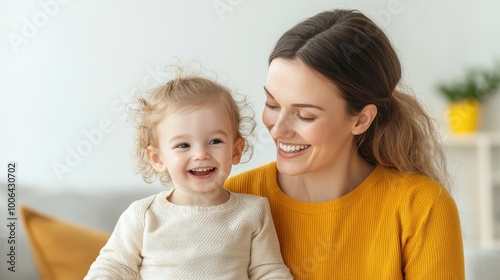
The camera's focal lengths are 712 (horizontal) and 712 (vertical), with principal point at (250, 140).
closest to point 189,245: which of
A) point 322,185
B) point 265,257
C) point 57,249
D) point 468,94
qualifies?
point 265,257

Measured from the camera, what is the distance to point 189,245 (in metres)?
1.52

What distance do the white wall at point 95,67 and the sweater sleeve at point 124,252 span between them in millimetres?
1554

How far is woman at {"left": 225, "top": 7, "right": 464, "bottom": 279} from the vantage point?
166 cm

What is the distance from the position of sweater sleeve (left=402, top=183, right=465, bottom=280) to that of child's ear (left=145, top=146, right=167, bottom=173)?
0.59m

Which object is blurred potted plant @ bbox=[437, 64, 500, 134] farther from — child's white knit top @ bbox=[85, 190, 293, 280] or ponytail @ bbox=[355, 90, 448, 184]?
child's white knit top @ bbox=[85, 190, 293, 280]

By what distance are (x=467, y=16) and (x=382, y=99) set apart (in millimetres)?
4017

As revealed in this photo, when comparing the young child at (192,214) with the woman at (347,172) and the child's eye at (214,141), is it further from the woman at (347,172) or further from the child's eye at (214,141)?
the woman at (347,172)

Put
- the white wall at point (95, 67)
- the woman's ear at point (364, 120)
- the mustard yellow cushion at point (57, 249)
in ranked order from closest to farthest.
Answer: the woman's ear at point (364, 120), the mustard yellow cushion at point (57, 249), the white wall at point (95, 67)

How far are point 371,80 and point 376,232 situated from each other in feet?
1.21

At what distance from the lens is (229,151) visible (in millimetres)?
1566

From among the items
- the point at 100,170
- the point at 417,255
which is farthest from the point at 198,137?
the point at 100,170

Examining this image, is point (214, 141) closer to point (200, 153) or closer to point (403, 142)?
point (200, 153)

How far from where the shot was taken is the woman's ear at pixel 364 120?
1743mm

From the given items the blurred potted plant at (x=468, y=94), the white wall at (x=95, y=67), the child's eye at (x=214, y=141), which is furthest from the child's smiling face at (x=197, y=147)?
the blurred potted plant at (x=468, y=94)
